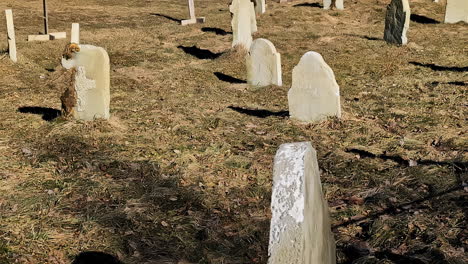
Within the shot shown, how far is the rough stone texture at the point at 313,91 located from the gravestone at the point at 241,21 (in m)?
6.04

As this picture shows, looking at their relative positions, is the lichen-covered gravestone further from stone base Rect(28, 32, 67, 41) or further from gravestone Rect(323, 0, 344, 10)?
gravestone Rect(323, 0, 344, 10)

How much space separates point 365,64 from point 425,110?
4405 mm

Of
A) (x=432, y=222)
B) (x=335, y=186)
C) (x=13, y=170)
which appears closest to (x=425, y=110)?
(x=335, y=186)

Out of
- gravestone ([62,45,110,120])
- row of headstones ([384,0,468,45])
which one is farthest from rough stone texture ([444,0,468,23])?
gravestone ([62,45,110,120])

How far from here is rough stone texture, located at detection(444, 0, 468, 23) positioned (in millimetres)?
18016

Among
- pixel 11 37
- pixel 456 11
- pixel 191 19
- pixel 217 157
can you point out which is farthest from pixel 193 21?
pixel 217 157

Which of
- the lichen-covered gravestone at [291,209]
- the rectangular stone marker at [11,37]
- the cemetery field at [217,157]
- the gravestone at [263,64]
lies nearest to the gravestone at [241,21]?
the cemetery field at [217,157]

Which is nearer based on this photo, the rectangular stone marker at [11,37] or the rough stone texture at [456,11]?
the rectangular stone marker at [11,37]

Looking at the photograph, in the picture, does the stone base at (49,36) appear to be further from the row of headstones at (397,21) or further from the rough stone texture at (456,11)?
the rough stone texture at (456,11)

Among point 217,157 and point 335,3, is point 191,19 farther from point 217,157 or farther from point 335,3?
point 217,157

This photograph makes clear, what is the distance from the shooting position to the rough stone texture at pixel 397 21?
50.2 feet

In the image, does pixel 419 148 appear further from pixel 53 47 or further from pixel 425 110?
pixel 53 47

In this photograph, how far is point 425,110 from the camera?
964cm

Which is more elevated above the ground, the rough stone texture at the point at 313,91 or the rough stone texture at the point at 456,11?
the rough stone texture at the point at 456,11
